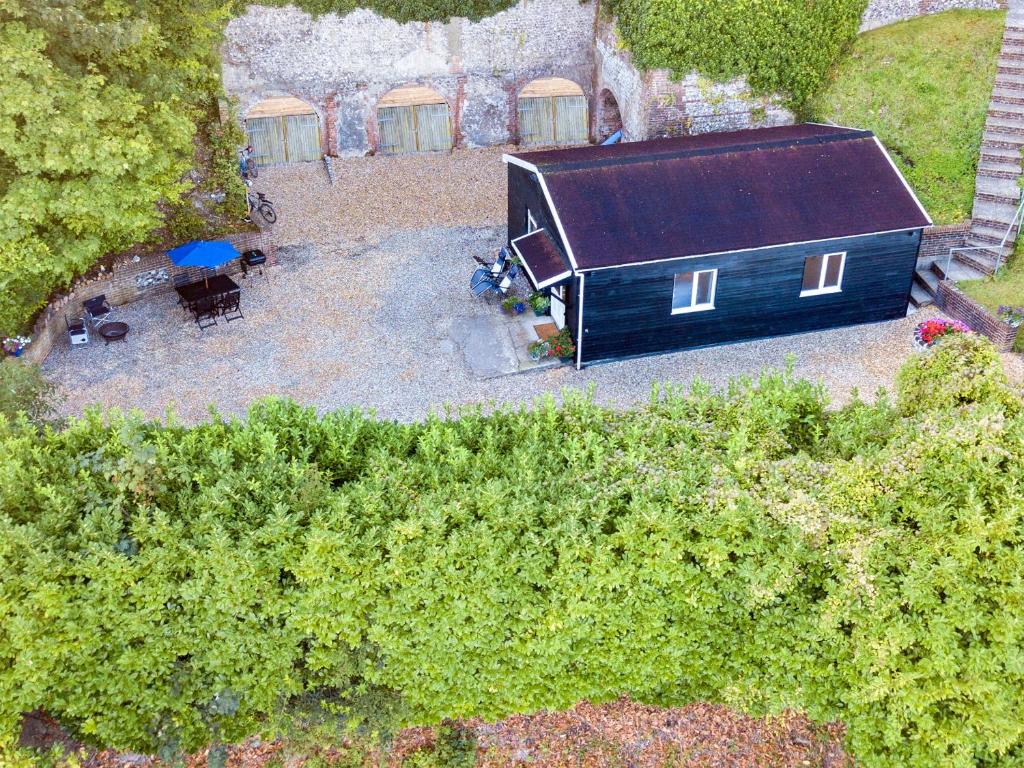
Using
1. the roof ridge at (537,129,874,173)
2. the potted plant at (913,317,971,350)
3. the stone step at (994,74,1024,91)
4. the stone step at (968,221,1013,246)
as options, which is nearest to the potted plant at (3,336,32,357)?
the roof ridge at (537,129,874,173)

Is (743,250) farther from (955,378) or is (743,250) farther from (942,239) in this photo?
(955,378)

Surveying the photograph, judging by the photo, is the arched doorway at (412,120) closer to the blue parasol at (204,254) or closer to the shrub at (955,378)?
the blue parasol at (204,254)

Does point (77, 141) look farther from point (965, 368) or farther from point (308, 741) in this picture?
point (965, 368)

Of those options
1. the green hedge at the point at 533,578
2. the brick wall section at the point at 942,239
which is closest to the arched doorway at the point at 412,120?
the brick wall section at the point at 942,239

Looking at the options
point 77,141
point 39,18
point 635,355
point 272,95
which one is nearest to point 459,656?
point 635,355

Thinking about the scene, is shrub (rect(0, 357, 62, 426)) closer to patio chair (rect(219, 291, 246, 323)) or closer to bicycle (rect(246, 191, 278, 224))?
patio chair (rect(219, 291, 246, 323))

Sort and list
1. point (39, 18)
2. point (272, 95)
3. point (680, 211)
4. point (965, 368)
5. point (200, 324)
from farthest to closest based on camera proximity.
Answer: point (272, 95)
point (200, 324)
point (680, 211)
point (39, 18)
point (965, 368)
